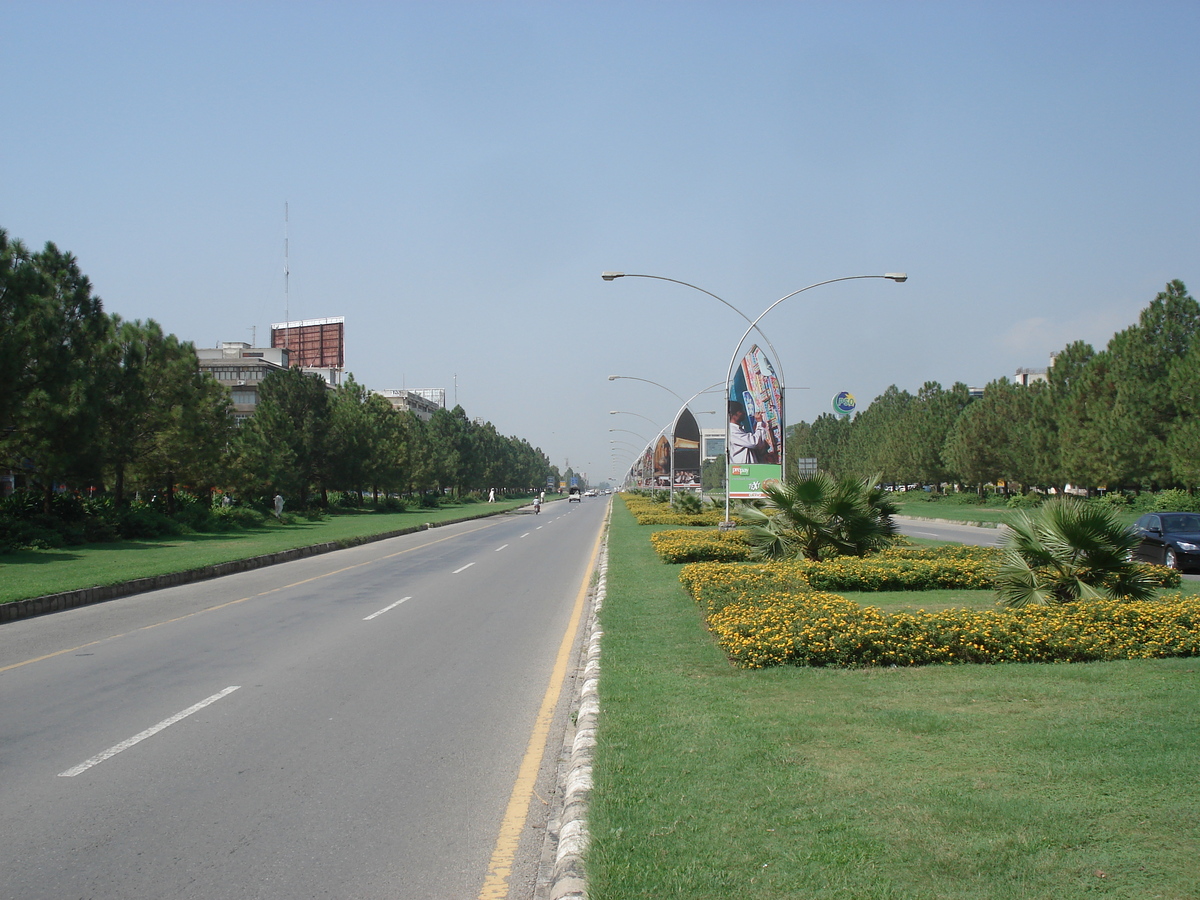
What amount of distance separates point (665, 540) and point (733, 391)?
330 inches

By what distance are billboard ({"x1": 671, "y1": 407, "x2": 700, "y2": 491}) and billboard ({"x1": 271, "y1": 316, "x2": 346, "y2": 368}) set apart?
66.2 metres

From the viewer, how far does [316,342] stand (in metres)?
115

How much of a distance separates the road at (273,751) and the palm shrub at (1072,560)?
5912 millimetres

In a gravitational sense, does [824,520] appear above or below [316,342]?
below

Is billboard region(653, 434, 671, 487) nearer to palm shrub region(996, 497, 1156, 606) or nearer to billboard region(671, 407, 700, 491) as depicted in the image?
billboard region(671, 407, 700, 491)

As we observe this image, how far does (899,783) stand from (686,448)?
54.7 meters

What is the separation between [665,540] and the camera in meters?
23.1

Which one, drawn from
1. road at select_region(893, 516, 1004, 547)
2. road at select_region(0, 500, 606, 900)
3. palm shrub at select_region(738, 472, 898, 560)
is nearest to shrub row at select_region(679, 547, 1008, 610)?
palm shrub at select_region(738, 472, 898, 560)

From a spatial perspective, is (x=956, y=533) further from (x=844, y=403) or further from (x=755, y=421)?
(x=844, y=403)

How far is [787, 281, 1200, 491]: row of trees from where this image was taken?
42.5 m

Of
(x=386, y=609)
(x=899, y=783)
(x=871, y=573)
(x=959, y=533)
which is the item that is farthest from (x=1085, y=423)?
(x=899, y=783)

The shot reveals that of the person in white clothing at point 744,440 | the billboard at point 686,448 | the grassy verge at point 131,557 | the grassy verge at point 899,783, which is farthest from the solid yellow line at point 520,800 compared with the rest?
the billboard at point 686,448

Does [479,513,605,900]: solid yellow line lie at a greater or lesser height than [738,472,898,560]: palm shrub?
lesser

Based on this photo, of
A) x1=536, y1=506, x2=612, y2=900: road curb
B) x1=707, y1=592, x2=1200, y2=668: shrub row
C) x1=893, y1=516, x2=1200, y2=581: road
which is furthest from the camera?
x1=893, y1=516, x2=1200, y2=581: road
